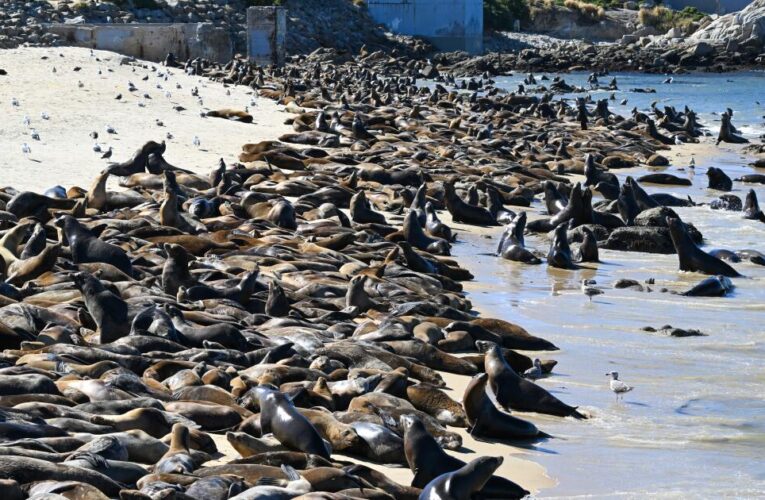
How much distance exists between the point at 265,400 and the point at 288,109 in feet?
67.6

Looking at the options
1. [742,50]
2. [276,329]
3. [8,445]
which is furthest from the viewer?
[742,50]

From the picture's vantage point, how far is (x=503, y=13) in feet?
273

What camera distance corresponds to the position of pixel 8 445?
4164mm

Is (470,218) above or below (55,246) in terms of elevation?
below

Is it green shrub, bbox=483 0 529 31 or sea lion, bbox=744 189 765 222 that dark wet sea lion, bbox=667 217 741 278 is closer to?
sea lion, bbox=744 189 765 222

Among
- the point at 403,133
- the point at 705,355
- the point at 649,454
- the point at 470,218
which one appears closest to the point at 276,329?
the point at 649,454

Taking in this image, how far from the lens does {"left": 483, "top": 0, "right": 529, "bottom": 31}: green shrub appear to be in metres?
81.2

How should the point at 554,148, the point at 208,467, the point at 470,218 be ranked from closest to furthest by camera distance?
the point at 208,467 → the point at 470,218 → the point at 554,148

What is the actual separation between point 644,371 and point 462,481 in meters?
3.35

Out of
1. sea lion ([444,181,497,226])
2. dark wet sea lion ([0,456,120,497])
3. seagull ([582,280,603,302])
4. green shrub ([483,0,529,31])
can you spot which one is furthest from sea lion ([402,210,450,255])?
green shrub ([483,0,529,31])

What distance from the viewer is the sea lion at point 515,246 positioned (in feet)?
39.4

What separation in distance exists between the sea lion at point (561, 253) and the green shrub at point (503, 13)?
227ft

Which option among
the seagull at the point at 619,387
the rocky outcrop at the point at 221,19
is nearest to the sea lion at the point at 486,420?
the seagull at the point at 619,387

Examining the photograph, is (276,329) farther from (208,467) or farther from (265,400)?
(208,467)
